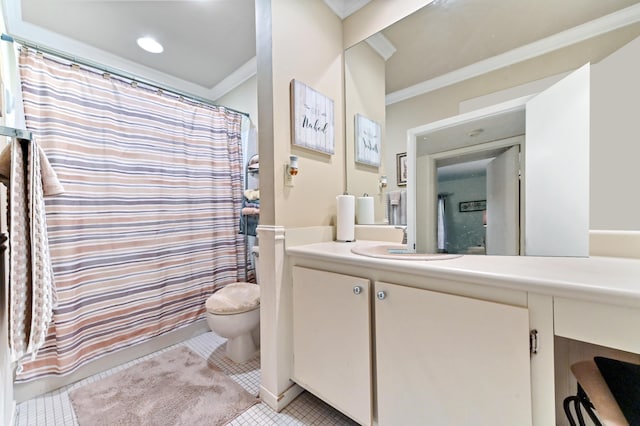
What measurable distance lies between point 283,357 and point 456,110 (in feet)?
5.01

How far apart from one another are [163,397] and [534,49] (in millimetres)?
2450

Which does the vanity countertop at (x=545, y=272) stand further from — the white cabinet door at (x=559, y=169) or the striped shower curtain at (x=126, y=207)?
the striped shower curtain at (x=126, y=207)

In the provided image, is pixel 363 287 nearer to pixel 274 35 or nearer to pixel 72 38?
pixel 274 35

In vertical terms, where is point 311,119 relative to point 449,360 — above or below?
above

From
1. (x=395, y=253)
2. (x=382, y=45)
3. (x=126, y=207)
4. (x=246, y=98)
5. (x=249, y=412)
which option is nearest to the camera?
(x=395, y=253)

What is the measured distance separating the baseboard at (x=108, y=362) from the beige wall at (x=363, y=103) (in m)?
1.76

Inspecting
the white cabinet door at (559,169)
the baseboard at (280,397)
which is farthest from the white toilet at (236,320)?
the white cabinet door at (559,169)

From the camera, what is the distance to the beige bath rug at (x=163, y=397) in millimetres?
1165

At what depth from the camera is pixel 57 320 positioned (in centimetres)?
136

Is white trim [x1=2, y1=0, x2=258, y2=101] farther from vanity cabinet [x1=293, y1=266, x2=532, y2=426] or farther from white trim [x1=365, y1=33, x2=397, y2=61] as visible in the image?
vanity cabinet [x1=293, y1=266, x2=532, y2=426]

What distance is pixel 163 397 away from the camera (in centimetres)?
129

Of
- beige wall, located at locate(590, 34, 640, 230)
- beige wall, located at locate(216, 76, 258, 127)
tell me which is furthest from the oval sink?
beige wall, located at locate(216, 76, 258, 127)

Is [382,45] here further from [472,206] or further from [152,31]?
[152,31]

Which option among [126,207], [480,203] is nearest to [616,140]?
[480,203]
